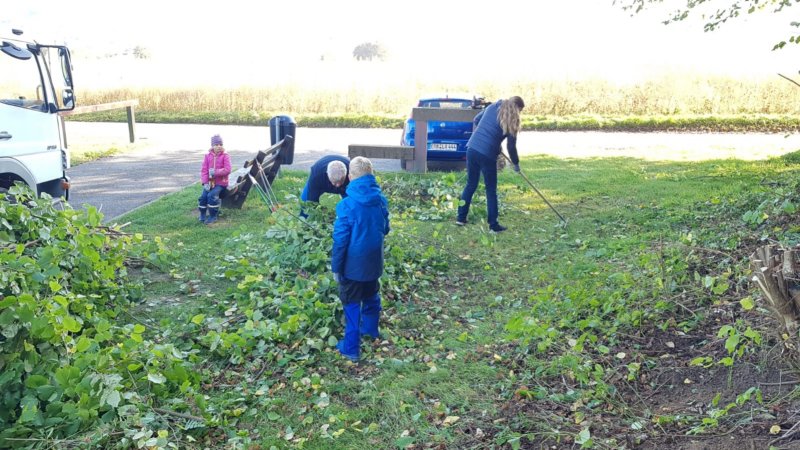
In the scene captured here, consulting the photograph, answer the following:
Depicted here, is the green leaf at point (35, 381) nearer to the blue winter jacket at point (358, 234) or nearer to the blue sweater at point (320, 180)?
the blue winter jacket at point (358, 234)

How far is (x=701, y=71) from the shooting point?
26.7 meters

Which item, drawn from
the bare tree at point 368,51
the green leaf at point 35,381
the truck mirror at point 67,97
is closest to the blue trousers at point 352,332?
the green leaf at point 35,381

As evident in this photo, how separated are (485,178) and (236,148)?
34.7ft

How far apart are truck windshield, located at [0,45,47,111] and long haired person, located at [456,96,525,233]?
6106 mm

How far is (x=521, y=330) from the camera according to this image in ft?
18.7

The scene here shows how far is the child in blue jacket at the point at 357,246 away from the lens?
561cm

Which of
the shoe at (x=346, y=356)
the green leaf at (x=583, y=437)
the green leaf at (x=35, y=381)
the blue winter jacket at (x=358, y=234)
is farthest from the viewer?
the shoe at (x=346, y=356)

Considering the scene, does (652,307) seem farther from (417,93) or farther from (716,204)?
(417,93)

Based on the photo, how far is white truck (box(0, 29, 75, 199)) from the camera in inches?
353

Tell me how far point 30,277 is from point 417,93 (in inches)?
945

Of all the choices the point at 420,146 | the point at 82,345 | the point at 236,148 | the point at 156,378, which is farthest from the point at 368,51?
the point at 156,378

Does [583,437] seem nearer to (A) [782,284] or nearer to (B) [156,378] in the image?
(A) [782,284]

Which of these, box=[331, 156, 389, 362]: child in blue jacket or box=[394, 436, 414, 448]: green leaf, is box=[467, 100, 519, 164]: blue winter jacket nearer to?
box=[331, 156, 389, 362]: child in blue jacket

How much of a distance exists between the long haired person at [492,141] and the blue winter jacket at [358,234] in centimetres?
382
